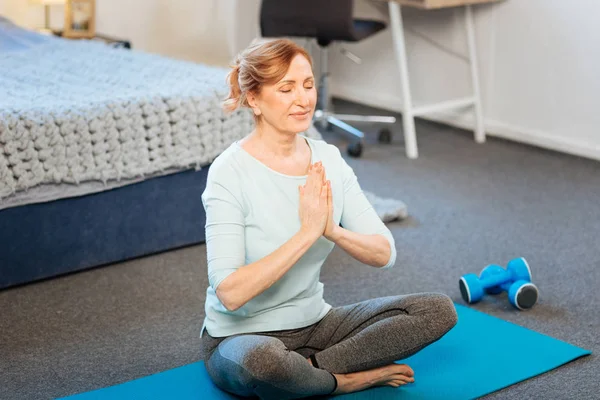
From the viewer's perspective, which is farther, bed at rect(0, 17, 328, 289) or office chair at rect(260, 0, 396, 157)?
office chair at rect(260, 0, 396, 157)

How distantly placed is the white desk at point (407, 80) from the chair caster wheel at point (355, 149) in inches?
8.1

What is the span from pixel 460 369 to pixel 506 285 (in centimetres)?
49

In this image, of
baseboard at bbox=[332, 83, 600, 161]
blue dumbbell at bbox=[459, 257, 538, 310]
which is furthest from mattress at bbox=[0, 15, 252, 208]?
baseboard at bbox=[332, 83, 600, 161]

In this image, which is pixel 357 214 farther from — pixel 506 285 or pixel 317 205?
pixel 506 285

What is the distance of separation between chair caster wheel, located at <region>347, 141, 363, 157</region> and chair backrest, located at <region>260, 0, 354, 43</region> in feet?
1.52

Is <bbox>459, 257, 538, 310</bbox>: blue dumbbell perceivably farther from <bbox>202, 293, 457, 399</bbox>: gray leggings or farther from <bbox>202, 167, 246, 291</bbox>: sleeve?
<bbox>202, 167, 246, 291</bbox>: sleeve

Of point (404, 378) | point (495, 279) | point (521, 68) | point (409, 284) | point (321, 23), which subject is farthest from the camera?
point (521, 68)

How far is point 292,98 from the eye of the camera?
1582 mm

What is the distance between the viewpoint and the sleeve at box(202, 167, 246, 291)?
153 centimetres

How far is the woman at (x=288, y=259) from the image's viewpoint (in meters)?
1.53

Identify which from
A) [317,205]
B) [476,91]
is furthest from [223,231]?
[476,91]

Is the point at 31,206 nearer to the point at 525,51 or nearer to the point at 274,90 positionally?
the point at 274,90

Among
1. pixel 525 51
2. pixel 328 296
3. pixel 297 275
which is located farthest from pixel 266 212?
pixel 525 51

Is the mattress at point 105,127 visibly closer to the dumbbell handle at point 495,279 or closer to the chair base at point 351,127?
the dumbbell handle at point 495,279
